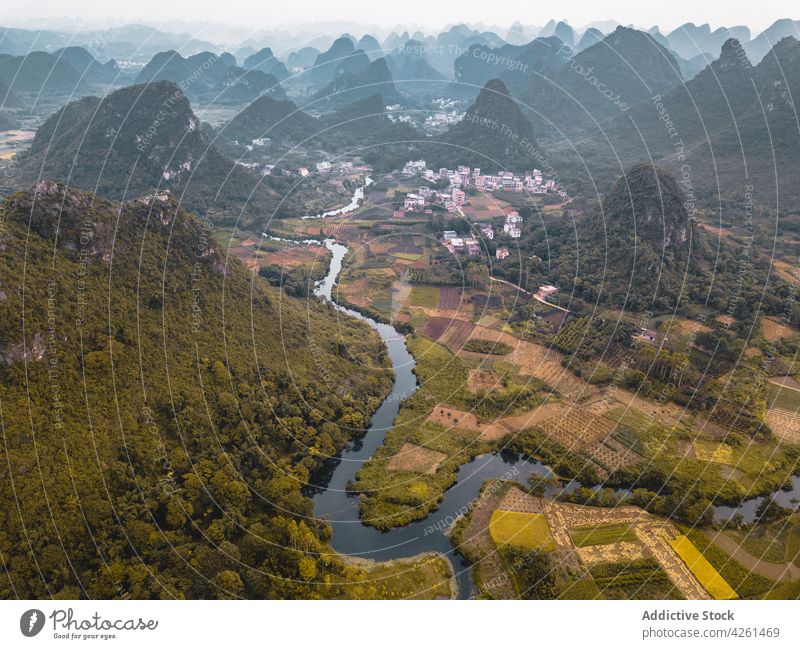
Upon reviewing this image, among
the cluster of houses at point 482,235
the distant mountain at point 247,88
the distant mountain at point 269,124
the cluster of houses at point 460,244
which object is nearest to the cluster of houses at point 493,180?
the cluster of houses at point 482,235

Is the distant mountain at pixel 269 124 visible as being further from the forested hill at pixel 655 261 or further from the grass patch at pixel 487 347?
the grass patch at pixel 487 347

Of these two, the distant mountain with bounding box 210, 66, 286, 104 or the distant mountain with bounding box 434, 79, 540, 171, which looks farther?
the distant mountain with bounding box 210, 66, 286, 104

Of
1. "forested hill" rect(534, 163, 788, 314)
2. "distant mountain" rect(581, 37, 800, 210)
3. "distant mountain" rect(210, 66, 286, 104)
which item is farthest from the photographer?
"distant mountain" rect(210, 66, 286, 104)

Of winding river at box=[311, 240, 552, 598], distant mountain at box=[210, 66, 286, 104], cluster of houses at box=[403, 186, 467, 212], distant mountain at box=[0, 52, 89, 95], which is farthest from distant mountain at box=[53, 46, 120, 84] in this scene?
winding river at box=[311, 240, 552, 598]

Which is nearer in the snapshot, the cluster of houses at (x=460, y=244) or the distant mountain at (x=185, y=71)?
the cluster of houses at (x=460, y=244)

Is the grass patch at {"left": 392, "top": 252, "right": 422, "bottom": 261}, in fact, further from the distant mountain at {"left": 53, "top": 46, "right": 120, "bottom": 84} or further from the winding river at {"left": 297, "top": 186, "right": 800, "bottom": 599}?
the distant mountain at {"left": 53, "top": 46, "right": 120, "bottom": 84}

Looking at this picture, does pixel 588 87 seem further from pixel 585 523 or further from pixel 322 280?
pixel 585 523

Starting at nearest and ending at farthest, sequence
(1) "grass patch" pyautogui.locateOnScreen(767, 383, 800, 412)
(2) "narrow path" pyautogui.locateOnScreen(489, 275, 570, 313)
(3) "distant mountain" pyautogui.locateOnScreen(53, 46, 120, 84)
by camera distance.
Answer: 1. (1) "grass patch" pyautogui.locateOnScreen(767, 383, 800, 412)
2. (2) "narrow path" pyautogui.locateOnScreen(489, 275, 570, 313)
3. (3) "distant mountain" pyautogui.locateOnScreen(53, 46, 120, 84)
